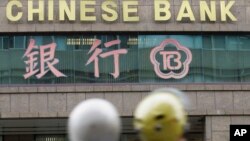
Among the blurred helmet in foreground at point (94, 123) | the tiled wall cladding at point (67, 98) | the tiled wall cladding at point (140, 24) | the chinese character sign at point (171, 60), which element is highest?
the tiled wall cladding at point (140, 24)

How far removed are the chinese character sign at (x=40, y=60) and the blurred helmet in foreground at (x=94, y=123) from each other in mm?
15446

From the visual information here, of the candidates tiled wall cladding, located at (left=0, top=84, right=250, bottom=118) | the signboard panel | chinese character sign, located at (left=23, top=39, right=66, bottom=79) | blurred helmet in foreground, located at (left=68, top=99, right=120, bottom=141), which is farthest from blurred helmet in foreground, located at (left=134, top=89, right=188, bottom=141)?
chinese character sign, located at (left=23, top=39, right=66, bottom=79)

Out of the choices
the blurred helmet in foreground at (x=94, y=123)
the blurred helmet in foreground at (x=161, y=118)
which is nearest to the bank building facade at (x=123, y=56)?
the blurred helmet in foreground at (x=161, y=118)

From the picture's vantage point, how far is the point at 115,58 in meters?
19.4

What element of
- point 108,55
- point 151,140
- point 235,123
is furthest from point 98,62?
point 151,140

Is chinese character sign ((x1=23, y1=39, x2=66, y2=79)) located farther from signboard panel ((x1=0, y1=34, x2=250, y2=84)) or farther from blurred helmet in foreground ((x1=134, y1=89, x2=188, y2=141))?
blurred helmet in foreground ((x1=134, y1=89, x2=188, y2=141))

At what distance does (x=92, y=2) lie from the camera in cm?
1941

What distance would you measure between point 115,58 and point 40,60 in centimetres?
225

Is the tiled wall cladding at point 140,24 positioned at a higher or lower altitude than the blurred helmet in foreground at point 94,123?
higher

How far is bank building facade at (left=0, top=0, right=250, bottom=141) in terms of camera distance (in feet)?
62.5

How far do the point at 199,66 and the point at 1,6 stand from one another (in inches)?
246

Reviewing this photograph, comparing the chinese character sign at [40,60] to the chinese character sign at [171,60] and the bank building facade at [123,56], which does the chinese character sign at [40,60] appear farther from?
the chinese character sign at [171,60]

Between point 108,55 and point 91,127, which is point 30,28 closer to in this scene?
point 108,55

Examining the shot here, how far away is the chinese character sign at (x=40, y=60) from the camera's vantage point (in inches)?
758
